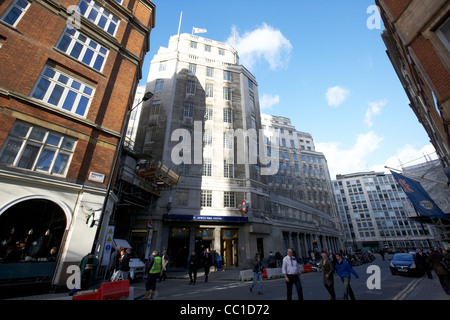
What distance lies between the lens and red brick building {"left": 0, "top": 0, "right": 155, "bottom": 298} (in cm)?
946

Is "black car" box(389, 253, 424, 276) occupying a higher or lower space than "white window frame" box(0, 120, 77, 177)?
lower

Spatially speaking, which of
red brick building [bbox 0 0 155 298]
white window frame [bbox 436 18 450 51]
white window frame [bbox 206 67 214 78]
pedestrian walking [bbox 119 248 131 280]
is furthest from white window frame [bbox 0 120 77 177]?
white window frame [bbox 206 67 214 78]

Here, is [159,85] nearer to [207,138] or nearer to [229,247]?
[207,138]

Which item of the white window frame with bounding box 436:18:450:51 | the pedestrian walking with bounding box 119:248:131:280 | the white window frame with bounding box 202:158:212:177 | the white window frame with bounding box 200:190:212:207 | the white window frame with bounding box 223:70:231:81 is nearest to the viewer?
the white window frame with bounding box 436:18:450:51

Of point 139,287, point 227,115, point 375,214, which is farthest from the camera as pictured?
point 375,214

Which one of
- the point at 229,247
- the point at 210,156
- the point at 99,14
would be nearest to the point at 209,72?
the point at 210,156

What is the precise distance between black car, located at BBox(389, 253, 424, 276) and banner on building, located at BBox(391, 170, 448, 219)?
3491 mm

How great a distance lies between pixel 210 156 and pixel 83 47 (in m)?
16.9

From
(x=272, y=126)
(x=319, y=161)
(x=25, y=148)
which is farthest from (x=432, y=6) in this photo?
(x=319, y=161)

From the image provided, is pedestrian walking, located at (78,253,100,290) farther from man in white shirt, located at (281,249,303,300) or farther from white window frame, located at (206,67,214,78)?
white window frame, located at (206,67,214,78)

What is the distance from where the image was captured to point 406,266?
14.0 meters

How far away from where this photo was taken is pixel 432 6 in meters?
7.92

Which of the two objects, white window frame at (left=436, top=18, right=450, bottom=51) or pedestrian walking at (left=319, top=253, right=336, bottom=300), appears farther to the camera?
white window frame at (left=436, top=18, right=450, bottom=51)
